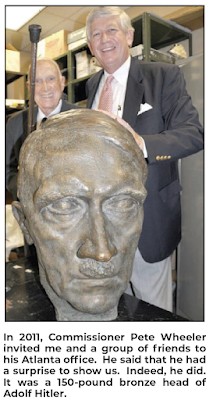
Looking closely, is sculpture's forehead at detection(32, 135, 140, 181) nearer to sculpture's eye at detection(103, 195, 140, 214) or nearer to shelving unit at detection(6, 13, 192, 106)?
sculpture's eye at detection(103, 195, 140, 214)

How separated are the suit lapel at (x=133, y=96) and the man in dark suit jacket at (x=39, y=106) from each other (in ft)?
0.85

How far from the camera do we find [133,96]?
1.36 metres

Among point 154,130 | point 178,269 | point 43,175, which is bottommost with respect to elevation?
point 178,269

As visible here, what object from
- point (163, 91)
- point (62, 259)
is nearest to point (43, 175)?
point (62, 259)

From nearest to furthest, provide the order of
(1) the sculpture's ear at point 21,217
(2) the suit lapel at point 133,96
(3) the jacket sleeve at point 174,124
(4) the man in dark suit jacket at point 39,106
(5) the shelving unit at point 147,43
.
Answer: (1) the sculpture's ear at point 21,217
(3) the jacket sleeve at point 174,124
(2) the suit lapel at point 133,96
(4) the man in dark suit jacket at point 39,106
(5) the shelving unit at point 147,43

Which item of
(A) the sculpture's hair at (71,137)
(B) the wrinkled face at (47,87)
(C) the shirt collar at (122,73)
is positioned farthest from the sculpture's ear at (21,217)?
(C) the shirt collar at (122,73)

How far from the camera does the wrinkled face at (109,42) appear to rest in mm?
1373

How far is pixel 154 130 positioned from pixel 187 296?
1.23 meters

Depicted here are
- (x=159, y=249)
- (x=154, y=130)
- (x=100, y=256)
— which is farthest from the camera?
(x=159, y=249)

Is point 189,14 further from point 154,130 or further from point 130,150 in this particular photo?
point 130,150

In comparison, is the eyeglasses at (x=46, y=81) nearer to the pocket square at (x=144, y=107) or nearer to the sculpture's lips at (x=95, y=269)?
the pocket square at (x=144, y=107)

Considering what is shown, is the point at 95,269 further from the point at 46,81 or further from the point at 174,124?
the point at 46,81

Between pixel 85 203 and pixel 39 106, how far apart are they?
801 millimetres
